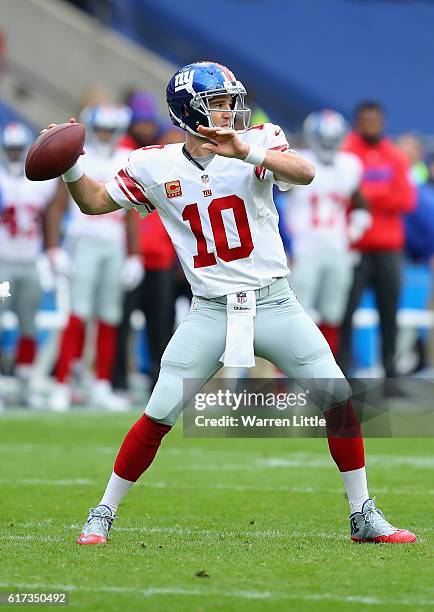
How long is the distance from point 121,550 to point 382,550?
864 mm

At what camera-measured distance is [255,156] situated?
4625mm

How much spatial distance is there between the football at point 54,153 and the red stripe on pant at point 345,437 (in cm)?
127

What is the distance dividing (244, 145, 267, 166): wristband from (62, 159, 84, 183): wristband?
2.25 feet

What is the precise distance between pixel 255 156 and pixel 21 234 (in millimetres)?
5869

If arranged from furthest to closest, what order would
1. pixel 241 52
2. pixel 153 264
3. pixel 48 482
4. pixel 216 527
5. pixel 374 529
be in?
pixel 241 52, pixel 153 264, pixel 48 482, pixel 216 527, pixel 374 529

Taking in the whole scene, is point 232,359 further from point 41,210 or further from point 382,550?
point 41,210

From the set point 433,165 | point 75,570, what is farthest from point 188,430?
point 433,165

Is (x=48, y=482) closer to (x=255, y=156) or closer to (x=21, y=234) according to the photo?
(x=255, y=156)

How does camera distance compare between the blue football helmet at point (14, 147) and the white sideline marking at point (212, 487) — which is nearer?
the white sideline marking at point (212, 487)

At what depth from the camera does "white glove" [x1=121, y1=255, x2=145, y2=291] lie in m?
10.2

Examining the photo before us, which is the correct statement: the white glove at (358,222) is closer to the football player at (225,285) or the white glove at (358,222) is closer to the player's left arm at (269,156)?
the football player at (225,285)

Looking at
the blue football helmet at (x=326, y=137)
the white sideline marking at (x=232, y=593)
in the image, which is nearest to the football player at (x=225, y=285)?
the white sideline marking at (x=232, y=593)

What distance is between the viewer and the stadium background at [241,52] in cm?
1792

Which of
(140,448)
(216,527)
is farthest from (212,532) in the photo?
(140,448)
